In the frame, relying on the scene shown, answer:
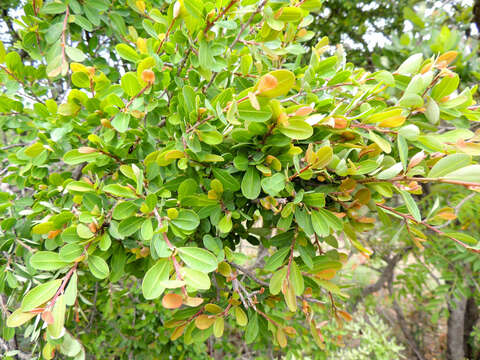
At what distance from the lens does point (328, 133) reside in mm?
717

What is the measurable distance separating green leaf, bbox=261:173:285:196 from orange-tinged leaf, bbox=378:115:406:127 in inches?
10.9

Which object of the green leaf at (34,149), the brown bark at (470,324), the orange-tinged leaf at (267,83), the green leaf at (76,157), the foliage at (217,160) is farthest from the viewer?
the brown bark at (470,324)

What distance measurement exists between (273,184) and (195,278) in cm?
27

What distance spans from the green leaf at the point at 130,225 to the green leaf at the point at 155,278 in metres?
0.13

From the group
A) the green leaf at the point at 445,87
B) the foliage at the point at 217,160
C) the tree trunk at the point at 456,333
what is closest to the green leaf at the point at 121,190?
the foliage at the point at 217,160

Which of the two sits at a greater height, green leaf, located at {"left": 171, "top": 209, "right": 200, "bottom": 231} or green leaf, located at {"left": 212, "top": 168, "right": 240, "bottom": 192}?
green leaf, located at {"left": 212, "top": 168, "right": 240, "bottom": 192}

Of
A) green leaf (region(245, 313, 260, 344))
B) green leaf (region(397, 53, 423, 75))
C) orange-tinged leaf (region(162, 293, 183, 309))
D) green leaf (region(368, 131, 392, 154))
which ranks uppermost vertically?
green leaf (region(397, 53, 423, 75))

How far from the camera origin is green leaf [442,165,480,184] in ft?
1.95

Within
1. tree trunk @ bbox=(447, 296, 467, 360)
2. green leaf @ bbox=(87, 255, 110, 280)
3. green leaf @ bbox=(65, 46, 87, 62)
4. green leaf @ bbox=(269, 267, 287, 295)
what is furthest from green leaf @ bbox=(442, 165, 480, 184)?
tree trunk @ bbox=(447, 296, 467, 360)

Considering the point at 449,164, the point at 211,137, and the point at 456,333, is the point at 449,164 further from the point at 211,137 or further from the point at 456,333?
the point at 456,333

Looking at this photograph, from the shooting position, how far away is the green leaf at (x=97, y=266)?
71cm

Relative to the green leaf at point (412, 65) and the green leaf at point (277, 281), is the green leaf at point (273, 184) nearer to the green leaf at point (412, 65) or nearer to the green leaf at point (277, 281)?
the green leaf at point (277, 281)

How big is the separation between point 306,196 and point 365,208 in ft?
0.63

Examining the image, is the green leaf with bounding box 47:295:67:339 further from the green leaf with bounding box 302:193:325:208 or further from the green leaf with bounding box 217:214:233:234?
the green leaf with bounding box 302:193:325:208
